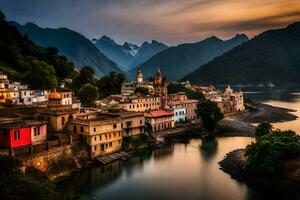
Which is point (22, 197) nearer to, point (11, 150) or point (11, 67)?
point (11, 150)

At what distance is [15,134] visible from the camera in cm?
3306

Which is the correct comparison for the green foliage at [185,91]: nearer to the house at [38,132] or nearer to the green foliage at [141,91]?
the green foliage at [141,91]

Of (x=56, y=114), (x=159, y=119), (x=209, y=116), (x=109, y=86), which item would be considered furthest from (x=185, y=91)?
(x=56, y=114)

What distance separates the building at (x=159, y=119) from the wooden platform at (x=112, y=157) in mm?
11822

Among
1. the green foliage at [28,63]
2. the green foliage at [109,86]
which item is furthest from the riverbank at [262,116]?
the green foliage at [28,63]

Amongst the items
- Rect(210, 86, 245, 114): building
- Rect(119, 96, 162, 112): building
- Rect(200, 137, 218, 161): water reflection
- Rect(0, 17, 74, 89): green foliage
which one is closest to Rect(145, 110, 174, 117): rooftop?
Rect(119, 96, 162, 112): building

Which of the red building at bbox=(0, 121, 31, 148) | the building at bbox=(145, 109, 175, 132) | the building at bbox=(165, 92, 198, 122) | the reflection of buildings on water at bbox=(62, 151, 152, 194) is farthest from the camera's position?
the building at bbox=(165, 92, 198, 122)

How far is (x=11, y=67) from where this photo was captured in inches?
2817

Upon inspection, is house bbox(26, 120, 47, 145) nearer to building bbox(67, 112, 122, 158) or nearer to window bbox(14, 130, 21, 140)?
window bbox(14, 130, 21, 140)

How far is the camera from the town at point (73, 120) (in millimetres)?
34328

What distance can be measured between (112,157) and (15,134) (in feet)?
38.8

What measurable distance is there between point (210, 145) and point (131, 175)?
1738cm

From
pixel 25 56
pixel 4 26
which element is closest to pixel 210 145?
pixel 25 56

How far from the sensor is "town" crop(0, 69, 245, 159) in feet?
113
